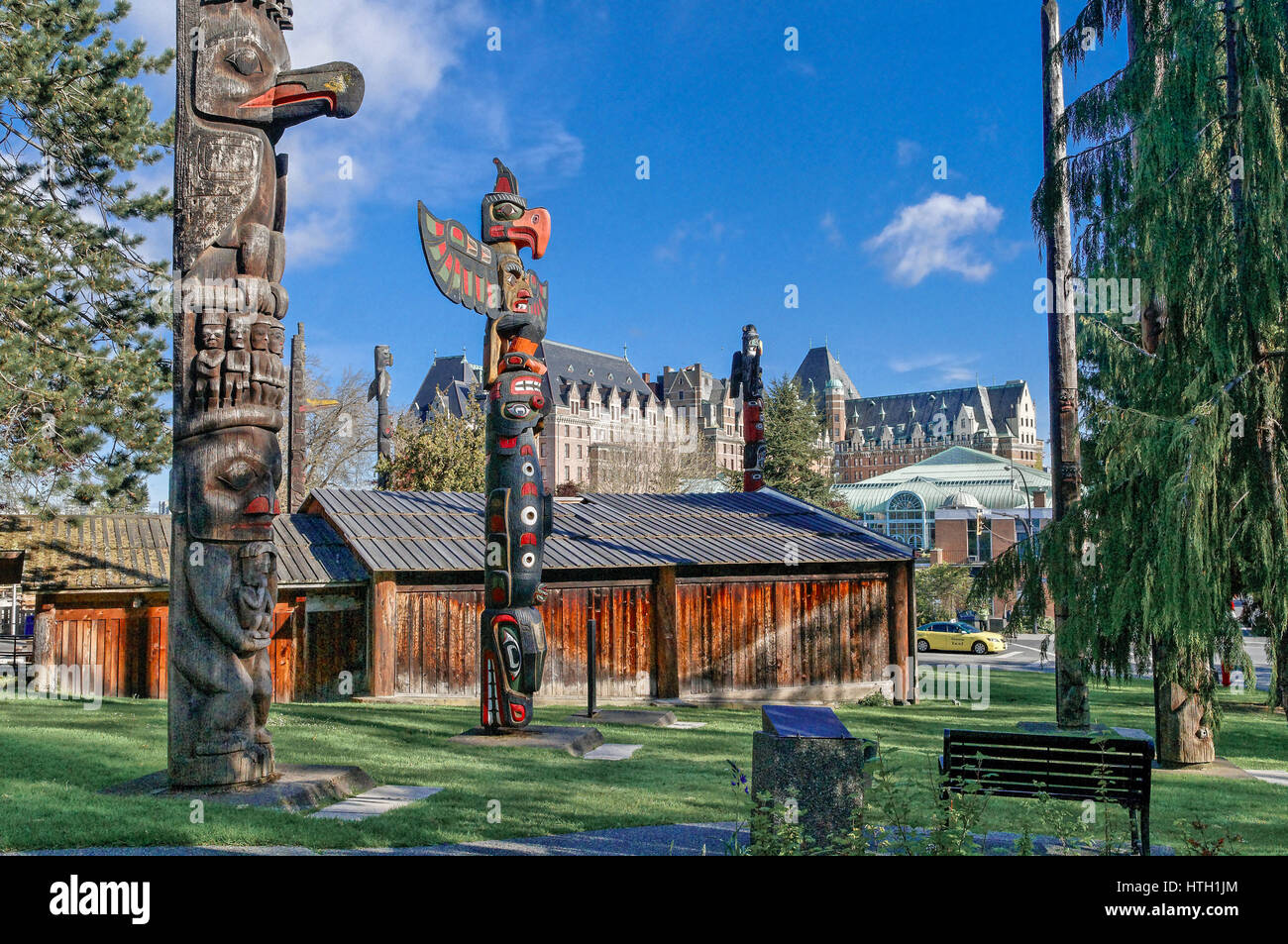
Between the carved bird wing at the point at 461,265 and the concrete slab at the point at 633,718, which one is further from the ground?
the carved bird wing at the point at 461,265

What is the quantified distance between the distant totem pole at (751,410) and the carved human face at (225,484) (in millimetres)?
18577

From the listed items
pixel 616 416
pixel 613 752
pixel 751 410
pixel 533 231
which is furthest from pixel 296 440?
pixel 616 416

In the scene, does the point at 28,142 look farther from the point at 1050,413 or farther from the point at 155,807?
the point at 1050,413

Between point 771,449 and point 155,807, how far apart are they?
3801 centimetres

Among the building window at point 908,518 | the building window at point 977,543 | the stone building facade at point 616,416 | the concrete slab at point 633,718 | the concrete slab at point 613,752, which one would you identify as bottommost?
the concrete slab at point 633,718

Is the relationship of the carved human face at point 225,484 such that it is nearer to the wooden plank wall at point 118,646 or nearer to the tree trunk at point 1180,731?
the wooden plank wall at point 118,646

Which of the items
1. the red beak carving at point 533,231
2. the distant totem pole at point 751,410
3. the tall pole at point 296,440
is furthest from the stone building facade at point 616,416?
the red beak carving at point 533,231

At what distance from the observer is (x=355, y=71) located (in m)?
8.42

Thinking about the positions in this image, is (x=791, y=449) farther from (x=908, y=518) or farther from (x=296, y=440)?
(x=908, y=518)

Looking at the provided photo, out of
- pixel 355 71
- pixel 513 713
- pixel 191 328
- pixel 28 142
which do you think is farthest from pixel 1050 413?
pixel 28 142

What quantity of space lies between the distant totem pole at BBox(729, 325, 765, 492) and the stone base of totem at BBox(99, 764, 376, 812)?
714 inches

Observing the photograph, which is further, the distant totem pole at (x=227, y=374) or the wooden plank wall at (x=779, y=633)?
the wooden plank wall at (x=779, y=633)

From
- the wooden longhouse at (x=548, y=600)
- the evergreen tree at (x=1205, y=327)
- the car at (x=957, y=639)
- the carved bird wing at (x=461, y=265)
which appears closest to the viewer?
the evergreen tree at (x=1205, y=327)

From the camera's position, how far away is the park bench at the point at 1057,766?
7.51 metres
